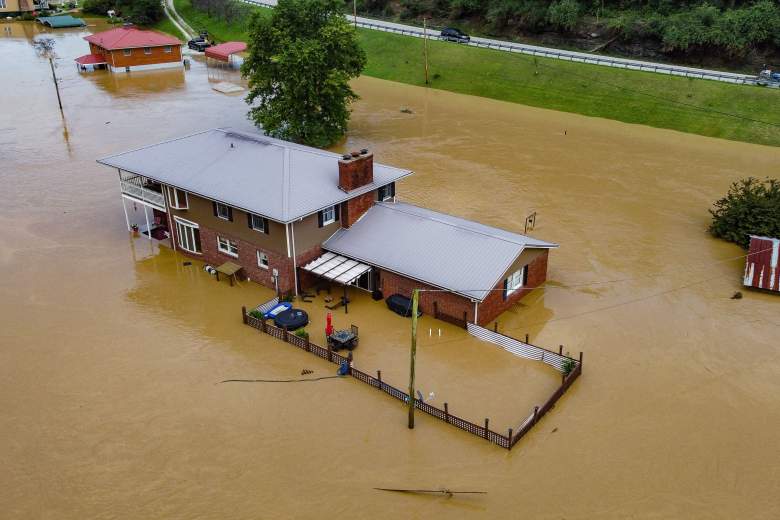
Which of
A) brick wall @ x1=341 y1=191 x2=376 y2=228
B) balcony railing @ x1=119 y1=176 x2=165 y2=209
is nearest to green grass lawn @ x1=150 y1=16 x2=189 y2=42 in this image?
balcony railing @ x1=119 y1=176 x2=165 y2=209

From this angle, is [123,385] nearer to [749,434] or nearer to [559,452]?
[559,452]

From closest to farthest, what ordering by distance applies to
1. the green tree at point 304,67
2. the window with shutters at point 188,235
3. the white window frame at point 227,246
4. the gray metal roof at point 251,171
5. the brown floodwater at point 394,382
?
the brown floodwater at point 394,382 < the gray metal roof at point 251,171 < the white window frame at point 227,246 < the window with shutters at point 188,235 < the green tree at point 304,67

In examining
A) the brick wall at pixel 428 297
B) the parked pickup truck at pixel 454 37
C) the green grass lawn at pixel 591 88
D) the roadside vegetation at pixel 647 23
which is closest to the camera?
the brick wall at pixel 428 297

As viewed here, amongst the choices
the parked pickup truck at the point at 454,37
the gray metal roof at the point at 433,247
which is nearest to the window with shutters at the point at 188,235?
the gray metal roof at the point at 433,247

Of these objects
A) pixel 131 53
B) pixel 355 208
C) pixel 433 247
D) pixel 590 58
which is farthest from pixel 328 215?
pixel 131 53

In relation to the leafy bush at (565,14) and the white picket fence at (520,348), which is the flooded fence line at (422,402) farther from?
the leafy bush at (565,14)

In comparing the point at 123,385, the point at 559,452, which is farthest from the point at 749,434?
the point at 123,385

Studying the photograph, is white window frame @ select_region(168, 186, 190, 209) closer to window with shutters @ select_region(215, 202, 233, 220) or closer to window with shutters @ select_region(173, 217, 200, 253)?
window with shutters @ select_region(173, 217, 200, 253)
